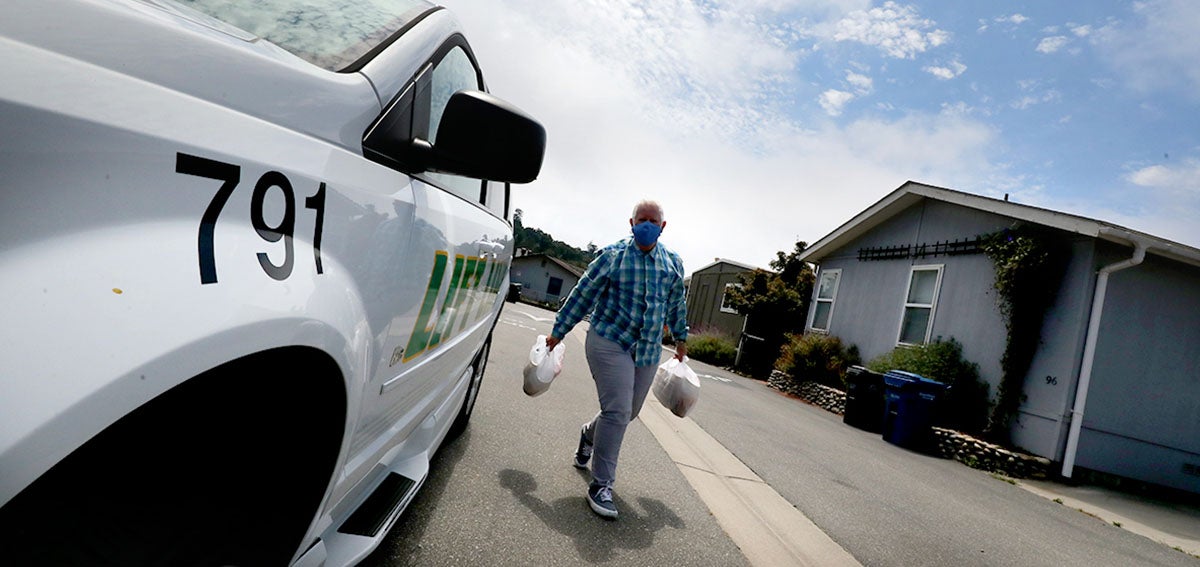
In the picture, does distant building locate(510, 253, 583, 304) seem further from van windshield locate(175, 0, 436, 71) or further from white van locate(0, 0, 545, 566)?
white van locate(0, 0, 545, 566)

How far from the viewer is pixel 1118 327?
26.2ft

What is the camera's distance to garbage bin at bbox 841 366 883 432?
29.4 ft

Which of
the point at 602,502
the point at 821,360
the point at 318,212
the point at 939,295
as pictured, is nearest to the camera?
the point at 318,212

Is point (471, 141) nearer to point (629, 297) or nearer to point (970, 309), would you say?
point (629, 297)

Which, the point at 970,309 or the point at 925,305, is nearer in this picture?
the point at 970,309

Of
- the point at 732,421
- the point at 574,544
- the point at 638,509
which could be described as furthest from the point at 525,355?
the point at 574,544

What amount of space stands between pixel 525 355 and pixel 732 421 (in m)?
3.60

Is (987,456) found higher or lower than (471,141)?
lower

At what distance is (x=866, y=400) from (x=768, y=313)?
27.5 ft

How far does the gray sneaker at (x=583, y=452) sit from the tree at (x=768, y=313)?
1403cm

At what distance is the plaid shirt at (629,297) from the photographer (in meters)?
3.10

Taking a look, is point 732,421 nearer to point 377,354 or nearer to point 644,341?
point 644,341

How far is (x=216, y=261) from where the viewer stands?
81cm

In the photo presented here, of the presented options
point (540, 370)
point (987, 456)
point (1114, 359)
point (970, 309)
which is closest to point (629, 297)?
point (540, 370)
